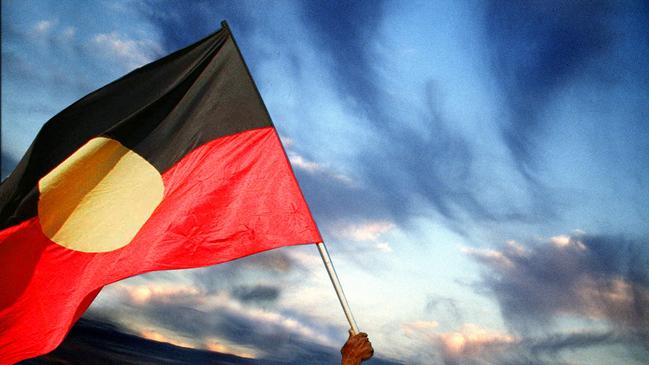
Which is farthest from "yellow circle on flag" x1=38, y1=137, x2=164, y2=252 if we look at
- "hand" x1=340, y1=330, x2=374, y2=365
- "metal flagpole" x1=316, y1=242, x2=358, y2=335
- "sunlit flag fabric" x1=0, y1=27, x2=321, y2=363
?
"hand" x1=340, y1=330, x2=374, y2=365

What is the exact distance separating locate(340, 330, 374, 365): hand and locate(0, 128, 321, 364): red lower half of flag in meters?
1.33

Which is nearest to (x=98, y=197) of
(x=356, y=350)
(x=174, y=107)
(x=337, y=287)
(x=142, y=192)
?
(x=142, y=192)

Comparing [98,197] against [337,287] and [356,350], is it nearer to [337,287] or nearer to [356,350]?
[337,287]

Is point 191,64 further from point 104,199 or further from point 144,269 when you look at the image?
point 144,269

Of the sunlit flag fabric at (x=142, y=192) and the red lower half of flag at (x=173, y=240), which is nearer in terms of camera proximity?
the red lower half of flag at (x=173, y=240)

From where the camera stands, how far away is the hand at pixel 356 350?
419 centimetres

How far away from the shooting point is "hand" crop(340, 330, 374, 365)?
4191 mm

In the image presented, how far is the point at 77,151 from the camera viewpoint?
5.73 metres

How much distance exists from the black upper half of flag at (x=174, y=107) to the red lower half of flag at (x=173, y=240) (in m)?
0.37

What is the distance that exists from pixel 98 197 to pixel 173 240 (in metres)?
1.40

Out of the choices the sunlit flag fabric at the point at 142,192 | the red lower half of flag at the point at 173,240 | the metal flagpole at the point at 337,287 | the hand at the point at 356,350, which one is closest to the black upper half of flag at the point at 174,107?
the sunlit flag fabric at the point at 142,192

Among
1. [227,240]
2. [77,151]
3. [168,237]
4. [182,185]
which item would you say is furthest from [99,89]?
[227,240]

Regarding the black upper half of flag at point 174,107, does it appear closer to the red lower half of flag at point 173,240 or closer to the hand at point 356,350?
the red lower half of flag at point 173,240

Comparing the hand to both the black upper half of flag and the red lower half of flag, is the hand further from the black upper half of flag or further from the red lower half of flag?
the black upper half of flag
